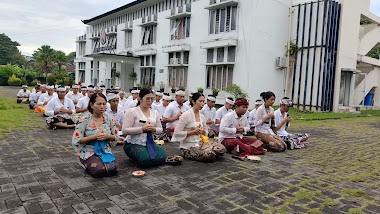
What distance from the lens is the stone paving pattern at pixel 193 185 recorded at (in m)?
3.73

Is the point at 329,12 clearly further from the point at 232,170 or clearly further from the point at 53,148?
the point at 53,148

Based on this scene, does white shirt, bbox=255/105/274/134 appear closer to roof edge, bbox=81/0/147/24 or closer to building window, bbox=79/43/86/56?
roof edge, bbox=81/0/147/24

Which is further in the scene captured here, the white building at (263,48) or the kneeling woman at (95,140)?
the white building at (263,48)

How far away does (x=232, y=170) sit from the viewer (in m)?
5.41

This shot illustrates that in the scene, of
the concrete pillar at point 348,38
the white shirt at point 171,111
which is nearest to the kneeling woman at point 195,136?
the white shirt at point 171,111

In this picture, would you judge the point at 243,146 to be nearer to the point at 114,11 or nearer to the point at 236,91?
the point at 236,91

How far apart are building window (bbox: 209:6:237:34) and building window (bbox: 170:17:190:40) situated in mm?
3084

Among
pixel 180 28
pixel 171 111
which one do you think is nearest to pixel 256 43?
pixel 180 28

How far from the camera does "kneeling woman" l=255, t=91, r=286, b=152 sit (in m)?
7.28

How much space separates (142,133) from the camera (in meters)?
5.54

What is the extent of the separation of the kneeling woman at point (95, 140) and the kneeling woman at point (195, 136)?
1484 millimetres

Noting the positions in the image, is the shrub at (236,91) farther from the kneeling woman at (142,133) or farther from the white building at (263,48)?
the kneeling woman at (142,133)

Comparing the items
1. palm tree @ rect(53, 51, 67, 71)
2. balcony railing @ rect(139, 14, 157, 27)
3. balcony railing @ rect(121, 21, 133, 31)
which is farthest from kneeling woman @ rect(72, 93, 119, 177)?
palm tree @ rect(53, 51, 67, 71)

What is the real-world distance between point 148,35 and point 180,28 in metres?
5.52
